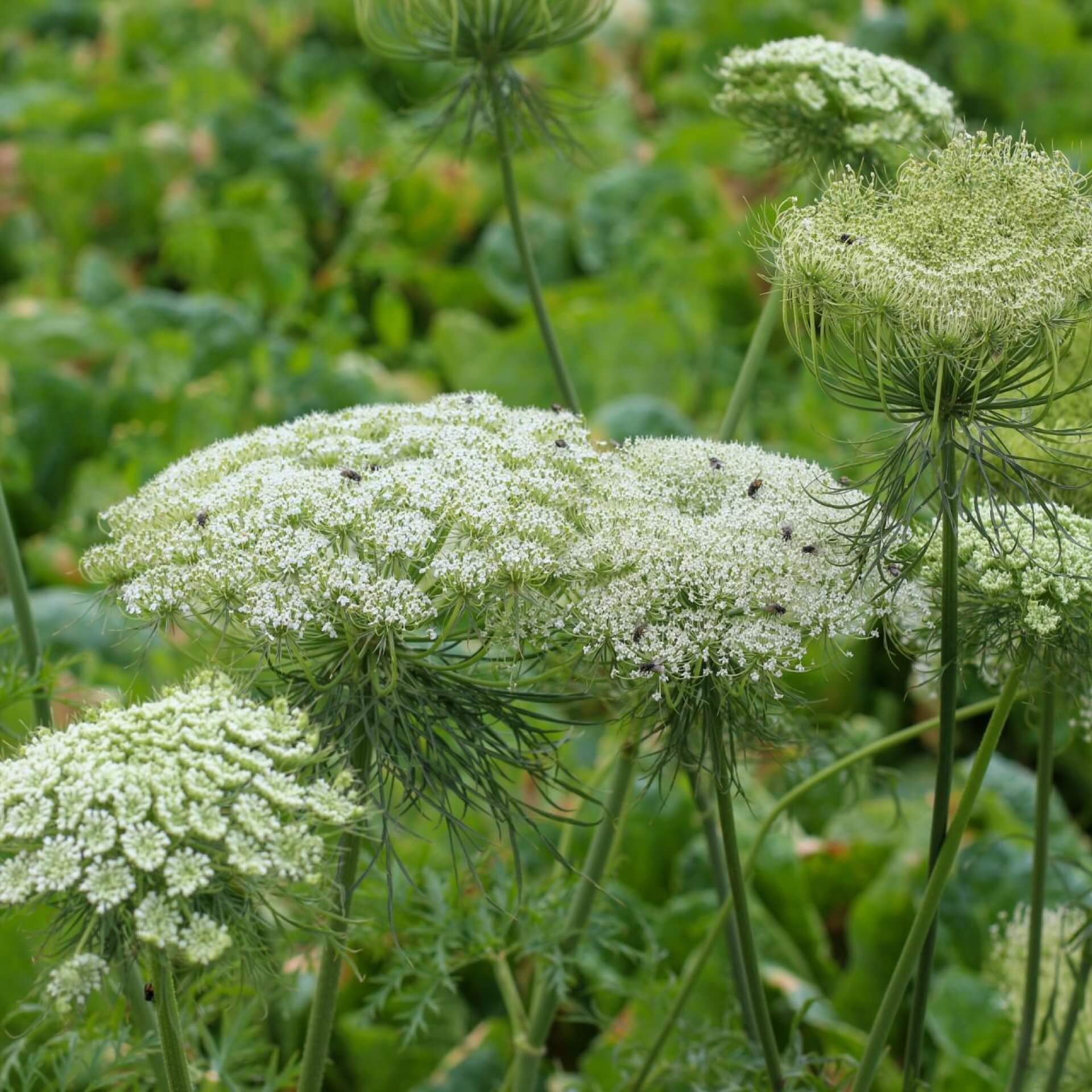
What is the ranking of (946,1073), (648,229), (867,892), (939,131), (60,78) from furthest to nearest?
(60,78)
(648,229)
(867,892)
(946,1073)
(939,131)

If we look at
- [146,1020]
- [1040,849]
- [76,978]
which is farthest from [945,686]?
[146,1020]

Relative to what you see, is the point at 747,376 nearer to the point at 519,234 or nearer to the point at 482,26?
the point at 519,234

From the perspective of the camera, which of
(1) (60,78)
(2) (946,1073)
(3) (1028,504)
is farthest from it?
(1) (60,78)

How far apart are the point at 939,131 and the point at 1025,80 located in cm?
579

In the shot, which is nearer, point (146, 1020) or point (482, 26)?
point (146, 1020)

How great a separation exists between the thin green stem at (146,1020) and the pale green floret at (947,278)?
1284mm

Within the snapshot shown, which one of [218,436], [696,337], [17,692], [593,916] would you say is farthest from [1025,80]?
[17,692]

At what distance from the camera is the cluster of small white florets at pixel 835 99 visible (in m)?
2.22

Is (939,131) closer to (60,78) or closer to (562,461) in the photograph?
(562,461)

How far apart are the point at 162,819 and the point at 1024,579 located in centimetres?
104

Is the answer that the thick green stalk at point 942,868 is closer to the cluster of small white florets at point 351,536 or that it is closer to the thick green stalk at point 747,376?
the cluster of small white florets at point 351,536

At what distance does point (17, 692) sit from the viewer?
1979mm

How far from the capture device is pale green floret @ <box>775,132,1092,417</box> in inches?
56.5

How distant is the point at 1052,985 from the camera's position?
2.53 metres
